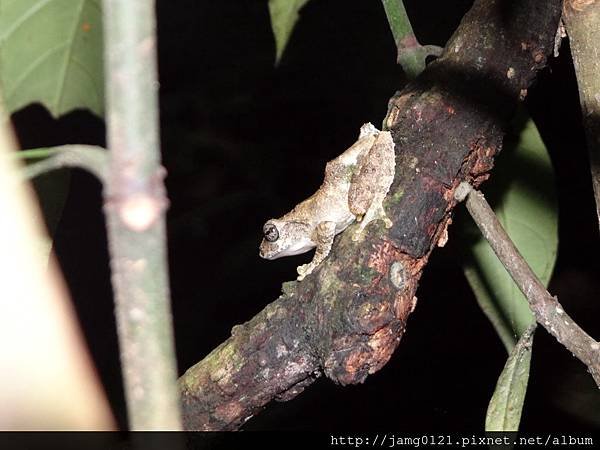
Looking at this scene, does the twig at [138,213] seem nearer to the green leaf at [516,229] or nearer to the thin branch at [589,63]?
the thin branch at [589,63]

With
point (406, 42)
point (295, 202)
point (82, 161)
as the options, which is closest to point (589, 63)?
point (406, 42)

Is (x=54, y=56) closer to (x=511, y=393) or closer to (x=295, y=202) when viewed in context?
(x=511, y=393)

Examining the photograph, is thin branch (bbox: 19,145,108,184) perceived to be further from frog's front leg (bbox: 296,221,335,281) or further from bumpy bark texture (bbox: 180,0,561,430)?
frog's front leg (bbox: 296,221,335,281)

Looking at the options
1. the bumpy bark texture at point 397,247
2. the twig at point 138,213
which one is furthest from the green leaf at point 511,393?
the twig at point 138,213

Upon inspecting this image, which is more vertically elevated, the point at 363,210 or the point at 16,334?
the point at 16,334

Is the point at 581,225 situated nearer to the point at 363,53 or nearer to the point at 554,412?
the point at 554,412

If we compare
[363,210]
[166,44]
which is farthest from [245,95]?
[363,210]

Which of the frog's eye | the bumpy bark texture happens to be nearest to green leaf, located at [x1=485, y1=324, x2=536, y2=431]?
the bumpy bark texture
